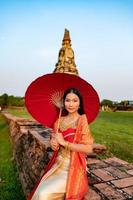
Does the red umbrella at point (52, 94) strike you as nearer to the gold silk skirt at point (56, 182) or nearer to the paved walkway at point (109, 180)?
the gold silk skirt at point (56, 182)

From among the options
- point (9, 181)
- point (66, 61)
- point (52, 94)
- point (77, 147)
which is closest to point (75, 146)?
point (77, 147)

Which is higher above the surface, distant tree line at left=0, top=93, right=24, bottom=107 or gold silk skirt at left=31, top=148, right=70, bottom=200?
distant tree line at left=0, top=93, right=24, bottom=107

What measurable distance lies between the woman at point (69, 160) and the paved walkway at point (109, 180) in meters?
0.32

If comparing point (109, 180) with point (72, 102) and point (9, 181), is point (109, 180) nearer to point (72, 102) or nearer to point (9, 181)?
point (72, 102)

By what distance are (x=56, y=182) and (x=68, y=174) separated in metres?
0.15

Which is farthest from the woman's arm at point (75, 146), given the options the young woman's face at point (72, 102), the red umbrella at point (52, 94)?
the red umbrella at point (52, 94)

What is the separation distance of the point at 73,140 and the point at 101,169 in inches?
56.2

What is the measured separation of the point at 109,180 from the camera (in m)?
3.50

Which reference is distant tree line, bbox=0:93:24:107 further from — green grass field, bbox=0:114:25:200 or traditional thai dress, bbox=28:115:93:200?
traditional thai dress, bbox=28:115:93:200

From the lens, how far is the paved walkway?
2.97 meters

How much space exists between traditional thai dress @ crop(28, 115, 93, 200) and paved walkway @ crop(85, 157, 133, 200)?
0.29 m

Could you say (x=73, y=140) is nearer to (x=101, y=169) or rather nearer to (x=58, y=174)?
(x=58, y=174)

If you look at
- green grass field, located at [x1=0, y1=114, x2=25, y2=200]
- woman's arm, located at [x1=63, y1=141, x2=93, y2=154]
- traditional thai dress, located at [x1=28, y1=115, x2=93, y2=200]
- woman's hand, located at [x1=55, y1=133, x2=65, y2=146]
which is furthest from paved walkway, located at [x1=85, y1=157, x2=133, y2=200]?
green grass field, located at [x1=0, y1=114, x2=25, y2=200]

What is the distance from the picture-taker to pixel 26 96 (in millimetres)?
3258
